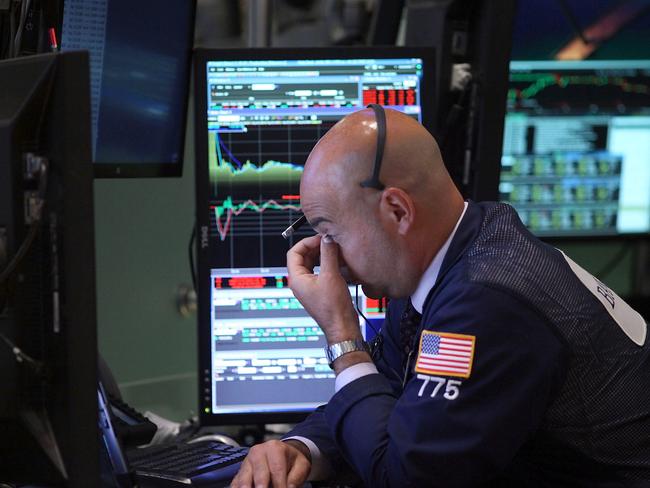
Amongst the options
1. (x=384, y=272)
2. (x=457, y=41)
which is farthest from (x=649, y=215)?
(x=384, y=272)

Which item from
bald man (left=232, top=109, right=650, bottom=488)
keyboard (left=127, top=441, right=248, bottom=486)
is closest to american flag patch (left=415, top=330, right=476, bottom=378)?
bald man (left=232, top=109, right=650, bottom=488)

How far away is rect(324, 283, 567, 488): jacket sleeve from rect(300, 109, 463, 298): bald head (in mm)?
137

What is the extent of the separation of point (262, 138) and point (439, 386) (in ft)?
2.52

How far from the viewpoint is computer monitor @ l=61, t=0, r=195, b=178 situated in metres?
1.63

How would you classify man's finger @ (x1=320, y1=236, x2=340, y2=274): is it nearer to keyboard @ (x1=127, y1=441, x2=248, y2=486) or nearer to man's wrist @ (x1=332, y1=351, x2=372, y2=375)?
man's wrist @ (x1=332, y1=351, x2=372, y2=375)

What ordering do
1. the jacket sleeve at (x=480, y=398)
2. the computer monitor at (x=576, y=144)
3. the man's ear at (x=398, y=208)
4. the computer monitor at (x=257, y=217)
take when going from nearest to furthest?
the jacket sleeve at (x=480, y=398) < the man's ear at (x=398, y=208) < the computer monitor at (x=257, y=217) < the computer monitor at (x=576, y=144)

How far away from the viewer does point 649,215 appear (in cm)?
331

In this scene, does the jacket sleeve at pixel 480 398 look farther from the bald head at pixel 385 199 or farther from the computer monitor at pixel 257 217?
the computer monitor at pixel 257 217

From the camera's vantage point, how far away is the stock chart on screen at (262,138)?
5.85 feet

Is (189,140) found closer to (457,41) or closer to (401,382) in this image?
(457,41)

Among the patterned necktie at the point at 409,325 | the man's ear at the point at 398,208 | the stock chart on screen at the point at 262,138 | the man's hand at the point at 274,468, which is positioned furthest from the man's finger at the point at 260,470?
the stock chart on screen at the point at 262,138

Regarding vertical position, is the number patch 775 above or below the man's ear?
below

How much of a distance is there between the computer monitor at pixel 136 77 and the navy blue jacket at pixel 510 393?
69 cm

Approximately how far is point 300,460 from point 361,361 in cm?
19
